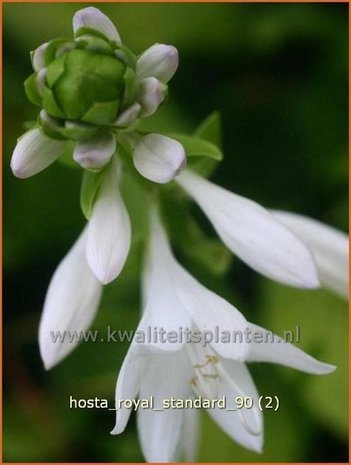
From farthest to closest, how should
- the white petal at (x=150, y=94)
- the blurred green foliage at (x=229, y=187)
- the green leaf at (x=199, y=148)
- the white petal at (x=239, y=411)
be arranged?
the blurred green foliage at (x=229, y=187) → the green leaf at (x=199, y=148) → the white petal at (x=239, y=411) → the white petal at (x=150, y=94)

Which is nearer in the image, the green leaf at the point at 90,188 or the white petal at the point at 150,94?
the white petal at the point at 150,94

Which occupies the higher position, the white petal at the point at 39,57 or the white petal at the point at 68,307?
the white petal at the point at 39,57

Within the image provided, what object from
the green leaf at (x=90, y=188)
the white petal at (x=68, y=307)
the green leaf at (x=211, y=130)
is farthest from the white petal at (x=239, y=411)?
the green leaf at (x=211, y=130)

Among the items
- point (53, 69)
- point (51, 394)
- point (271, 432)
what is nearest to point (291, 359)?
point (53, 69)

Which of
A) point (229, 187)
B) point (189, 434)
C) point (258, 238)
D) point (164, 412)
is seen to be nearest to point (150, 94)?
point (258, 238)

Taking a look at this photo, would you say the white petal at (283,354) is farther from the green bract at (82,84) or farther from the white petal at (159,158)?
the green bract at (82,84)

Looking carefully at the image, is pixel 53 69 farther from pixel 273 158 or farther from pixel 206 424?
pixel 273 158
